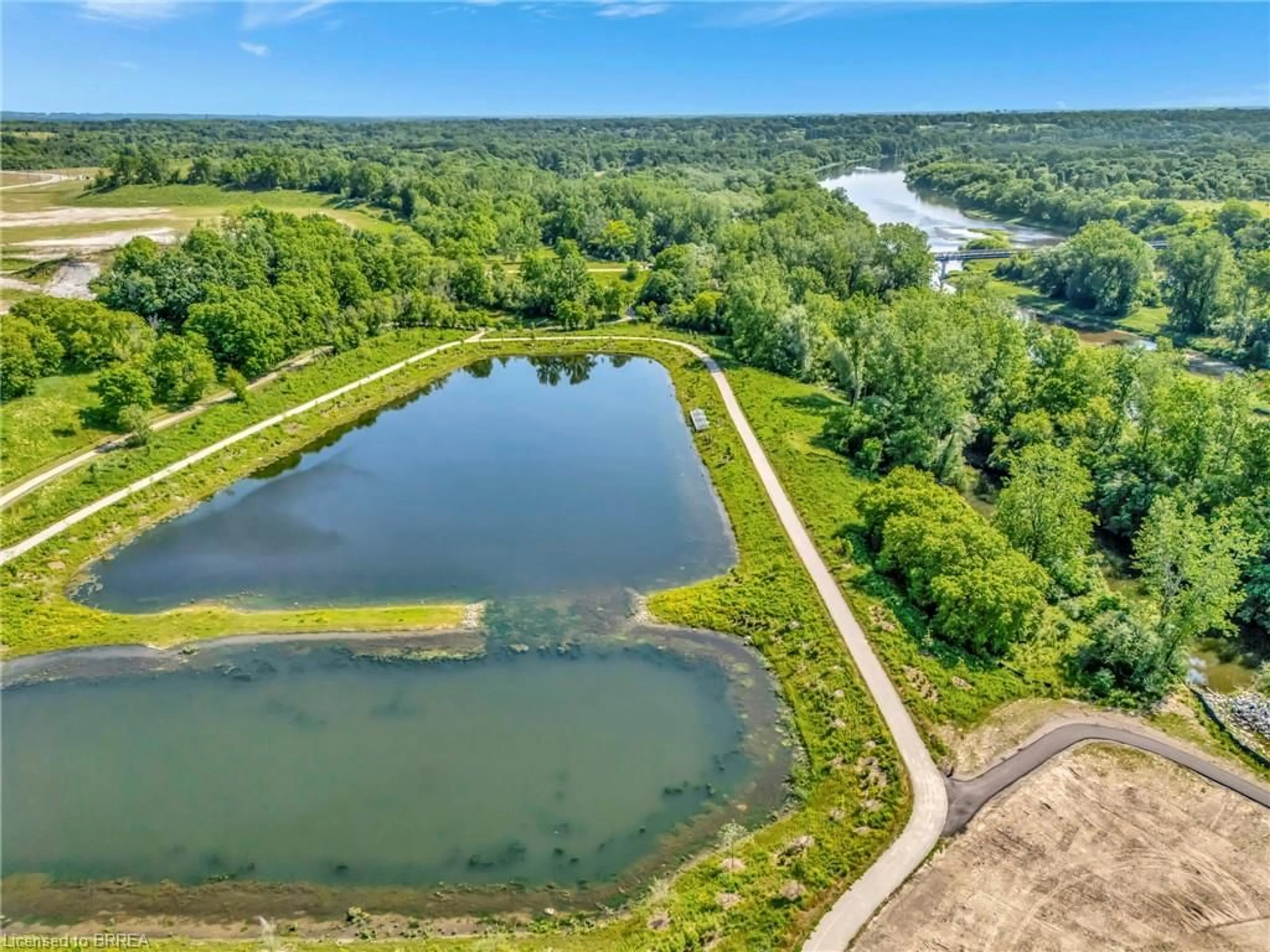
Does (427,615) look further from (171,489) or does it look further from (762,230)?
(762,230)

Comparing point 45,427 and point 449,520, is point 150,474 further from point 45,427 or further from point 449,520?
point 449,520

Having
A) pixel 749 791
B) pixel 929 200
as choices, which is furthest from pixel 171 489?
pixel 929 200

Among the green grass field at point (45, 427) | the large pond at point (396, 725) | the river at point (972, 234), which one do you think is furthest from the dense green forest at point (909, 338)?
the large pond at point (396, 725)

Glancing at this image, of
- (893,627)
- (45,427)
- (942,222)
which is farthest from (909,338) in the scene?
(942,222)

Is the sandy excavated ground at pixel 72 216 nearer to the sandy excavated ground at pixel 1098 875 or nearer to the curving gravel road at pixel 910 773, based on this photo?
the curving gravel road at pixel 910 773

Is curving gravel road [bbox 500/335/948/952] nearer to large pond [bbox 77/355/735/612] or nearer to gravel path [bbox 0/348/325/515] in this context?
large pond [bbox 77/355/735/612]
